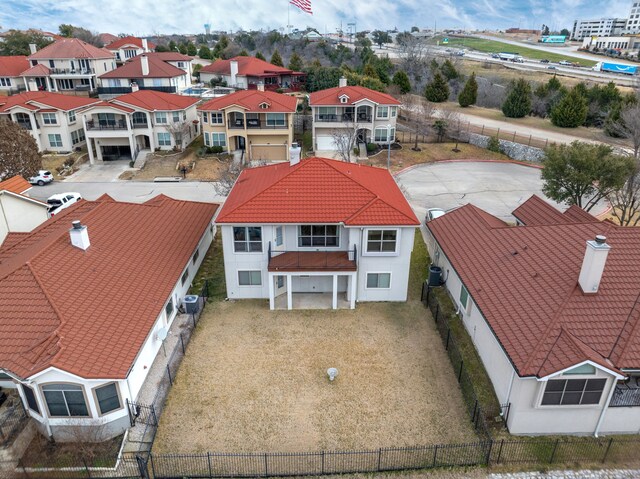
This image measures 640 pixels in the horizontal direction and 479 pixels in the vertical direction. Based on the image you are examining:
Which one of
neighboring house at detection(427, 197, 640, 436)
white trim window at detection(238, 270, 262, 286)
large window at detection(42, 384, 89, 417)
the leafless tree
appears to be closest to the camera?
large window at detection(42, 384, 89, 417)

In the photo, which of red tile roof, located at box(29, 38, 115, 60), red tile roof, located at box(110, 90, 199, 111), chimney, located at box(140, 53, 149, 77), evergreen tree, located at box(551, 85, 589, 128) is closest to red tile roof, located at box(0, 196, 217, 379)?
red tile roof, located at box(110, 90, 199, 111)

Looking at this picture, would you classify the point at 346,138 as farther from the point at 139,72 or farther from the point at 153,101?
the point at 139,72

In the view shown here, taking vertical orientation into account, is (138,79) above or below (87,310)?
above

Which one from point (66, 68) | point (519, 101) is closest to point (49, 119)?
point (66, 68)

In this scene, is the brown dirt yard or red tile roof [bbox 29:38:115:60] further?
red tile roof [bbox 29:38:115:60]

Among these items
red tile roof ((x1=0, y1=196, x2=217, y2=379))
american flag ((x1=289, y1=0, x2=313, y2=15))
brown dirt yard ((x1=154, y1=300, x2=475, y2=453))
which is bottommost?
brown dirt yard ((x1=154, y1=300, x2=475, y2=453))

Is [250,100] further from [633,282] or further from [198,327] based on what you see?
[633,282]

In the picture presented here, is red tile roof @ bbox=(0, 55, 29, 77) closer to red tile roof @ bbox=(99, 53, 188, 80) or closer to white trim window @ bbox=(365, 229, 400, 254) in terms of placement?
red tile roof @ bbox=(99, 53, 188, 80)
